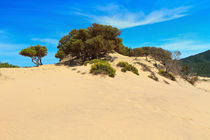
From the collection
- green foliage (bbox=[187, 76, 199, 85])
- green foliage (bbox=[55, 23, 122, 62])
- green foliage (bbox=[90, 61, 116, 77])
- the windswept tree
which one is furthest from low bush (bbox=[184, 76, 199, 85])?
the windswept tree

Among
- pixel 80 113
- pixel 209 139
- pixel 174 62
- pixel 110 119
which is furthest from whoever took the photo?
pixel 174 62

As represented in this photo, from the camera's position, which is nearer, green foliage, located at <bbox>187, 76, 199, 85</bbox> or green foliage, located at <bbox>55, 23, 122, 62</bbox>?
green foliage, located at <bbox>187, 76, 199, 85</bbox>

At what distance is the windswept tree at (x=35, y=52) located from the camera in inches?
890

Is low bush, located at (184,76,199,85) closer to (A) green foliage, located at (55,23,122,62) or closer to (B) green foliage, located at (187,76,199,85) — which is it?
(B) green foliage, located at (187,76,199,85)

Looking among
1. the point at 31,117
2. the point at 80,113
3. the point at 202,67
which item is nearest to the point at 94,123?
the point at 80,113

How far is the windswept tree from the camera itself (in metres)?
22.6

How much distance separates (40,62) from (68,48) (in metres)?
10.1

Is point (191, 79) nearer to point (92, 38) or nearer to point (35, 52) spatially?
point (92, 38)

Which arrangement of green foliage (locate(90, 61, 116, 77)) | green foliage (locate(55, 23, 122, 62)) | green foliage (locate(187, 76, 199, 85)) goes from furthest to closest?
green foliage (locate(55, 23, 122, 62)) → green foliage (locate(187, 76, 199, 85)) → green foliage (locate(90, 61, 116, 77))

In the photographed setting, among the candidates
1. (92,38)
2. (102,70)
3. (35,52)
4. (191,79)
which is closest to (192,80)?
(191,79)

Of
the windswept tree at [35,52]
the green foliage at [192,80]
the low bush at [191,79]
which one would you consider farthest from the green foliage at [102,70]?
the windswept tree at [35,52]

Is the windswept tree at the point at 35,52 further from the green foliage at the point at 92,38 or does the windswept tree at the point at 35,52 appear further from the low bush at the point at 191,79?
the low bush at the point at 191,79

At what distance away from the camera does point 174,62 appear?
15.0 meters

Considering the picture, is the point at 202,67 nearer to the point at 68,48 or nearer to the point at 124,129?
the point at 68,48
